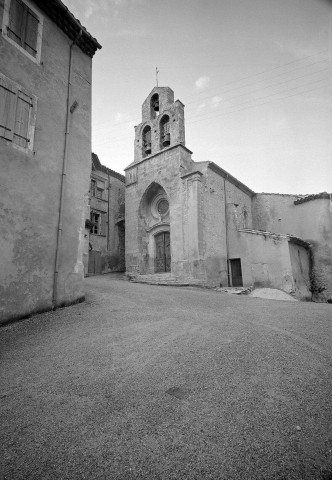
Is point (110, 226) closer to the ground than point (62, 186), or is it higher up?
higher up

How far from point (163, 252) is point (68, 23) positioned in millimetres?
12260

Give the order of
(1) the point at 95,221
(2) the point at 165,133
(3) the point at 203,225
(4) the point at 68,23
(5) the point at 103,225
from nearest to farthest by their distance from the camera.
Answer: (4) the point at 68,23 → (3) the point at 203,225 → (2) the point at 165,133 → (1) the point at 95,221 → (5) the point at 103,225

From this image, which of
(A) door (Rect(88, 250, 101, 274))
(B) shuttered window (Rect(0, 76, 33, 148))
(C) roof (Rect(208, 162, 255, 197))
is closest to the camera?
(B) shuttered window (Rect(0, 76, 33, 148))

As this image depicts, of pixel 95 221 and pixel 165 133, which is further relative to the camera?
pixel 95 221

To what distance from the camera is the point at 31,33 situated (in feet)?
19.7

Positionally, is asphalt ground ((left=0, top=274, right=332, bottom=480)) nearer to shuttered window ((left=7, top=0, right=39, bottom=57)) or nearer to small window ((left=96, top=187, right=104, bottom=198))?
shuttered window ((left=7, top=0, right=39, bottom=57))

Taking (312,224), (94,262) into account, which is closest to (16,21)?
(94,262)

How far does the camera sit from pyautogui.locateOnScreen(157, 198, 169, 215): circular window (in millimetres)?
16756

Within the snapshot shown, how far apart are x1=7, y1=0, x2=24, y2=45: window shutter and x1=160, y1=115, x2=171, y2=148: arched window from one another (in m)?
11.4

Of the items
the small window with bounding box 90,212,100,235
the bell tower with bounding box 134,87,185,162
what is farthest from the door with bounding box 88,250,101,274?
the bell tower with bounding box 134,87,185,162

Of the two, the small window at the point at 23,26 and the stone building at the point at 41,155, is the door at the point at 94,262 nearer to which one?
the stone building at the point at 41,155

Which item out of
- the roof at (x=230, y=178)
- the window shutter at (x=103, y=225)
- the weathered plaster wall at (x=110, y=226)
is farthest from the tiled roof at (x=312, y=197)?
the window shutter at (x=103, y=225)

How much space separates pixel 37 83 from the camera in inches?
234

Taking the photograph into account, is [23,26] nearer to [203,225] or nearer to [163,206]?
[203,225]
